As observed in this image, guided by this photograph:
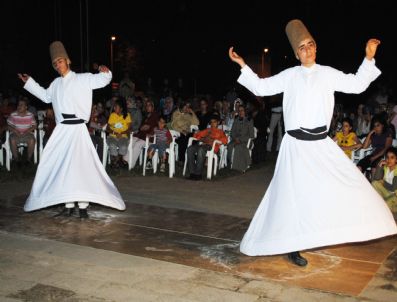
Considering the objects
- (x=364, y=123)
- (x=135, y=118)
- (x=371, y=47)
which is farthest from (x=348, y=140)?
(x=371, y=47)

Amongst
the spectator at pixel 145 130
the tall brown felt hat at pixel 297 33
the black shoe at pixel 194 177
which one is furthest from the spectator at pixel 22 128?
the tall brown felt hat at pixel 297 33

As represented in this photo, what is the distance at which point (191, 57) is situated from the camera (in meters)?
39.2

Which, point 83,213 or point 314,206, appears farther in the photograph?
point 83,213

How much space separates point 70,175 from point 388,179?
14.7ft

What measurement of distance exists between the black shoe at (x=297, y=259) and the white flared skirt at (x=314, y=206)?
1.43 feet

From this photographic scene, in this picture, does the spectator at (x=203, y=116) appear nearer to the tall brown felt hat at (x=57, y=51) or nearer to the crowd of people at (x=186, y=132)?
the crowd of people at (x=186, y=132)

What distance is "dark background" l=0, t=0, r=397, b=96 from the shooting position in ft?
73.0

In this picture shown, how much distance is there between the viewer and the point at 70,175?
23.2ft

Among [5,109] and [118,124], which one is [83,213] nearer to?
[118,124]

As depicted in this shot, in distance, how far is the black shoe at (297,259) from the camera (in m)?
5.38

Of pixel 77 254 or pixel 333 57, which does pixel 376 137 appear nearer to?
pixel 77 254

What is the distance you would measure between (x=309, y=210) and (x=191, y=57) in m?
34.8

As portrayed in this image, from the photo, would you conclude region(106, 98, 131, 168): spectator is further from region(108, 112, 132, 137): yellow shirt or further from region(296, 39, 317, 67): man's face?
region(296, 39, 317, 67): man's face

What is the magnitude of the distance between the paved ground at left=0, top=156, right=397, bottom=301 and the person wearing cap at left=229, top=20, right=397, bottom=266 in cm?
40
